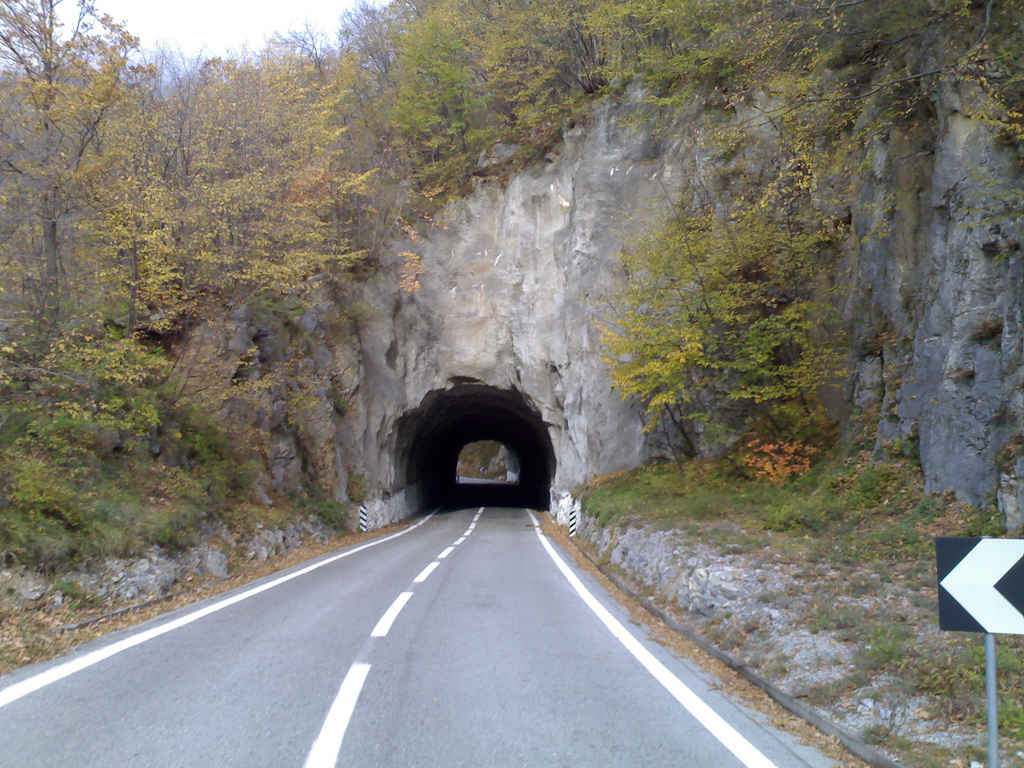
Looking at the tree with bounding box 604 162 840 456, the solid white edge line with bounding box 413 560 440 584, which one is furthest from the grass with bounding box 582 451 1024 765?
the solid white edge line with bounding box 413 560 440 584

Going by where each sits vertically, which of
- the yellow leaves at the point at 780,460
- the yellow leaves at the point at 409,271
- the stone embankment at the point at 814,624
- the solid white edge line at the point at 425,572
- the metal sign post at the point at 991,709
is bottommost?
the solid white edge line at the point at 425,572

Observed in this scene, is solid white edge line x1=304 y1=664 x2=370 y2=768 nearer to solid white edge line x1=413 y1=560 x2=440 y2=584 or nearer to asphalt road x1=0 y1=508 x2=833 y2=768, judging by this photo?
asphalt road x1=0 y1=508 x2=833 y2=768

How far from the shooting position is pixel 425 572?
40.7 ft

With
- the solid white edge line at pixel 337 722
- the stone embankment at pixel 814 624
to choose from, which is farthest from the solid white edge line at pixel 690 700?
the solid white edge line at pixel 337 722

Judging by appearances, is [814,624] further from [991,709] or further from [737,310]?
[737,310]

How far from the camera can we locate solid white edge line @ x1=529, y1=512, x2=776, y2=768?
4.34 metres

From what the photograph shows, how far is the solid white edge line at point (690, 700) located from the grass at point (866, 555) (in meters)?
0.80

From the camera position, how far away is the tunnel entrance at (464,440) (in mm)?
30734

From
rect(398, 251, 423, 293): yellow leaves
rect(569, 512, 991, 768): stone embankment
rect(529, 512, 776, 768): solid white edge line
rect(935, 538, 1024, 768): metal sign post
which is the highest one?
rect(398, 251, 423, 293): yellow leaves

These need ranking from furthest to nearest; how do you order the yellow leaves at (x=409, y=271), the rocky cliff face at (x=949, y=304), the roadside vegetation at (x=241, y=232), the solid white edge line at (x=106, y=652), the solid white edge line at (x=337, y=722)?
the yellow leaves at (x=409, y=271) < the roadside vegetation at (x=241, y=232) < the rocky cliff face at (x=949, y=304) < the solid white edge line at (x=106, y=652) < the solid white edge line at (x=337, y=722)

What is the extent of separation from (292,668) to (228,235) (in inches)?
468

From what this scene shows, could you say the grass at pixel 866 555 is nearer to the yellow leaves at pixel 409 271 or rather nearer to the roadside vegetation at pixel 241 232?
the roadside vegetation at pixel 241 232

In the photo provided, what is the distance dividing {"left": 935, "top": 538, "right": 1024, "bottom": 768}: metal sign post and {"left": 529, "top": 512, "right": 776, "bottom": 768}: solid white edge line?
1.31 m

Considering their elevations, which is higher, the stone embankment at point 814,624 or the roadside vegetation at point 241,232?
the roadside vegetation at point 241,232
